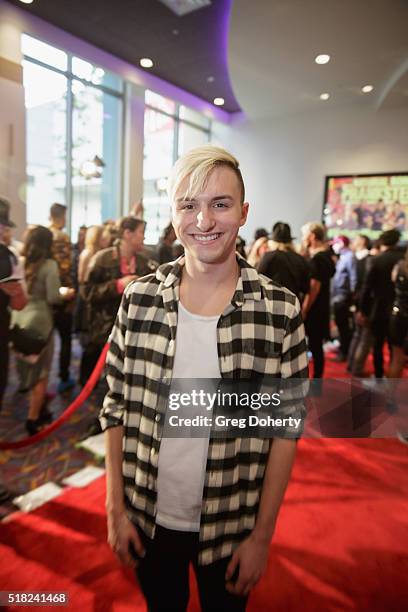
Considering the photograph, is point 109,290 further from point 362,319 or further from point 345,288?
point 345,288

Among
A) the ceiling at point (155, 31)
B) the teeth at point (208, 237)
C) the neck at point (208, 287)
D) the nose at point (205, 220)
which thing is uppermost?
the ceiling at point (155, 31)

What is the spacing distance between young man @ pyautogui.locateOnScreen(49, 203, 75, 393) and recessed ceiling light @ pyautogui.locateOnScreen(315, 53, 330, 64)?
4.50 metres

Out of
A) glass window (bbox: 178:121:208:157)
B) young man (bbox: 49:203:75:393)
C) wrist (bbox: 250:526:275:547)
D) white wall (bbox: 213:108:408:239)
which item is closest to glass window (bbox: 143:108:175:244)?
glass window (bbox: 178:121:208:157)

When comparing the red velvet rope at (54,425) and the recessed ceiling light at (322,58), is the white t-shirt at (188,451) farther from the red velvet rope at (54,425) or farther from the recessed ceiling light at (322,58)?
the recessed ceiling light at (322,58)

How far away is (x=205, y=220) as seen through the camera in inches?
37.0

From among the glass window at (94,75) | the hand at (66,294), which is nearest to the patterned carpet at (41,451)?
the hand at (66,294)

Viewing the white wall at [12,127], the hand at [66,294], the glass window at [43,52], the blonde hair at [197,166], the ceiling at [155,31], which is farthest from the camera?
the glass window at [43,52]

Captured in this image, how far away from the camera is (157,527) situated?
1.04 meters

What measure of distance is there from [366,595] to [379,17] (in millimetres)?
5751

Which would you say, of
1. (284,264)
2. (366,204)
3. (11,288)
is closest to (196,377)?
(11,288)

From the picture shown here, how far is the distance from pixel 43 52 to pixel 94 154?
180 cm

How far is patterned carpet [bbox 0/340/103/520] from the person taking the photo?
8.02 ft

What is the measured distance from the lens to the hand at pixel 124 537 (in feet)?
3.39

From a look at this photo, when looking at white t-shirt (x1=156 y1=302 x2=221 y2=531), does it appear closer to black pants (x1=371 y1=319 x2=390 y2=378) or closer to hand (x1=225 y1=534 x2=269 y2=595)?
hand (x1=225 y1=534 x2=269 y2=595)
